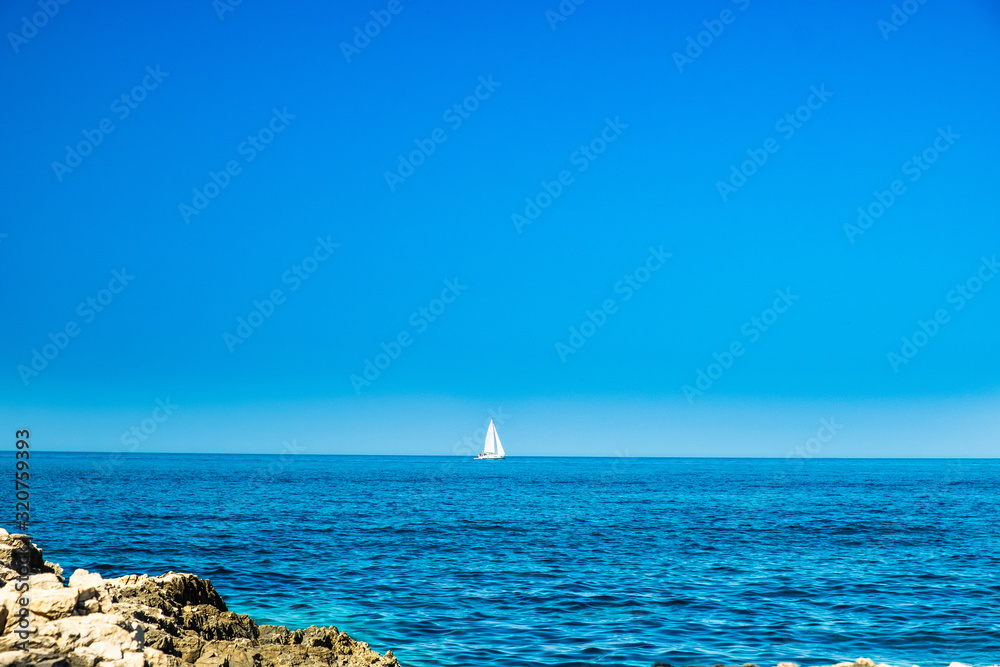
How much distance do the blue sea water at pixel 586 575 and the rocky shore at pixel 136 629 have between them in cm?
252

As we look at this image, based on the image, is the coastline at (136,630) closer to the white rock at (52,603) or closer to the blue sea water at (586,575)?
the white rock at (52,603)

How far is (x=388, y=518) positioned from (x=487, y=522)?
5966 mm

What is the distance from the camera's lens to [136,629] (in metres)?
11.8

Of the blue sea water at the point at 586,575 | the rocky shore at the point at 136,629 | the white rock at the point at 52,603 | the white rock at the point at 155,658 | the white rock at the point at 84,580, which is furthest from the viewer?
the blue sea water at the point at 586,575

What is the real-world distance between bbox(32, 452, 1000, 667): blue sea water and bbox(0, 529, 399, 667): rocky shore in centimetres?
252

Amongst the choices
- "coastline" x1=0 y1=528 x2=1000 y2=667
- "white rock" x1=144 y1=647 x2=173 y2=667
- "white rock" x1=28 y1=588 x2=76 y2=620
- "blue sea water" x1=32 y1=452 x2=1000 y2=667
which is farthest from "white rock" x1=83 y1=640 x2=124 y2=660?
"blue sea water" x1=32 y1=452 x2=1000 y2=667

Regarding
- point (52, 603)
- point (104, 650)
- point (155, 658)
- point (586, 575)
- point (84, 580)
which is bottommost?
point (586, 575)

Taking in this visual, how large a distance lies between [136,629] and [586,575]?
1634cm

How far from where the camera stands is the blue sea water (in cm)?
Answer: 1744

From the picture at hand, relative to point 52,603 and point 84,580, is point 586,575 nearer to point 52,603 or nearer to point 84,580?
point 84,580

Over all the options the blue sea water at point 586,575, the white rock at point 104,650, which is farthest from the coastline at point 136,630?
the blue sea water at point 586,575

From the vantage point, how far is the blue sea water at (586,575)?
57.2 feet

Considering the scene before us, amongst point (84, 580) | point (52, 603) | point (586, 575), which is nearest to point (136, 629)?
point (52, 603)

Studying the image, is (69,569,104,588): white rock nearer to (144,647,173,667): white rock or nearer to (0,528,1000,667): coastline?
(0,528,1000,667): coastline
